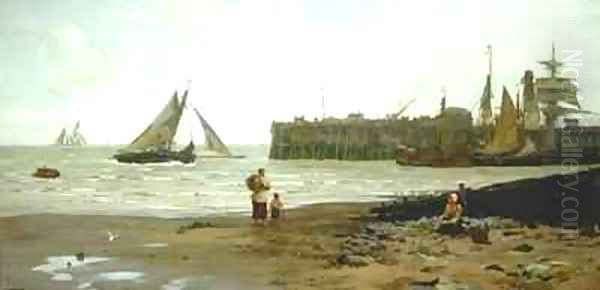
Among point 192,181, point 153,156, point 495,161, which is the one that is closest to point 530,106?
point 495,161

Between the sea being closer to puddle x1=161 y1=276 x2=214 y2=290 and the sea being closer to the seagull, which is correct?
the seagull

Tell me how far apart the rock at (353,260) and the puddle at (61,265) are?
2.55 feet

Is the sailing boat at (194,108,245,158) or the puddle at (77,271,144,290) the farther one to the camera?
the sailing boat at (194,108,245,158)

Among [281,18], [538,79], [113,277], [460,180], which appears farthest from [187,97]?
[538,79]

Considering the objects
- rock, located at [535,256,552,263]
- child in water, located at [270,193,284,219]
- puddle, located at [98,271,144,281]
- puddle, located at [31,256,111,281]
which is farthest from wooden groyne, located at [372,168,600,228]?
puddle, located at [31,256,111,281]

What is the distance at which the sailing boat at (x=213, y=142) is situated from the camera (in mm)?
2963

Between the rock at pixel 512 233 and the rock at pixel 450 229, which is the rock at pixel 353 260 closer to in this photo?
the rock at pixel 450 229

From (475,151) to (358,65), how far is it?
0.50m

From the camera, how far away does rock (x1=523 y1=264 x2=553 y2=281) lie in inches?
108

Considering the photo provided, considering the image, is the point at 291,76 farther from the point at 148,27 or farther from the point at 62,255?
the point at 62,255

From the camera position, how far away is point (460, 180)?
2.96 meters

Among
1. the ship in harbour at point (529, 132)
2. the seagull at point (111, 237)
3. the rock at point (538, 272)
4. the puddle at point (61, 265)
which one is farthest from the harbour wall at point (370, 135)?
the puddle at point (61, 265)

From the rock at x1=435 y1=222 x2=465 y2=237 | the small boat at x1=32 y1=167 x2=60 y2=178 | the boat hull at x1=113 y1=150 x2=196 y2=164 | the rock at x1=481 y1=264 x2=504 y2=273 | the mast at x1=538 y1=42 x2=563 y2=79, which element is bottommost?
the rock at x1=481 y1=264 x2=504 y2=273

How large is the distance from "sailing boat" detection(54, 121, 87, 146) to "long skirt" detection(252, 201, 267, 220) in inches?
24.5
